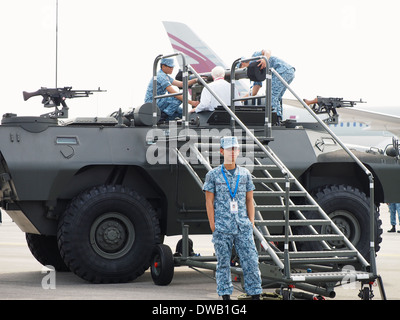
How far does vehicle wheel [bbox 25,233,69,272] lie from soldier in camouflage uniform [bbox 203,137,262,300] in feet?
15.6

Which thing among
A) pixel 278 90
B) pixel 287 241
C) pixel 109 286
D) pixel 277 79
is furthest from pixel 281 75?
pixel 287 241

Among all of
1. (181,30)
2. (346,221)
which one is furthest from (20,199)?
(181,30)

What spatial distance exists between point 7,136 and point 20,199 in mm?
770

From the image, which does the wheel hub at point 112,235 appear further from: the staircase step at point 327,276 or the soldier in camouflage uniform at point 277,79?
the soldier in camouflage uniform at point 277,79

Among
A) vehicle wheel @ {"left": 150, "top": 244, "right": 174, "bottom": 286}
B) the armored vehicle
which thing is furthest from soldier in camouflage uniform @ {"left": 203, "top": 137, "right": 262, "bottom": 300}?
vehicle wheel @ {"left": 150, "top": 244, "right": 174, "bottom": 286}

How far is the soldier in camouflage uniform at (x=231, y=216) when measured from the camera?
301 inches

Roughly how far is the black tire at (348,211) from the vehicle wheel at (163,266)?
Answer: 2.07 metres

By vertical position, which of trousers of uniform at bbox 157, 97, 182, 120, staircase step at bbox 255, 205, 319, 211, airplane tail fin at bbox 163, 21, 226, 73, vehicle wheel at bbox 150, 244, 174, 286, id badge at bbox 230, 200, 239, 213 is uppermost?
airplane tail fin at bbox 163, 21, 226, 73

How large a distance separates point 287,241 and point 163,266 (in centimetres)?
230

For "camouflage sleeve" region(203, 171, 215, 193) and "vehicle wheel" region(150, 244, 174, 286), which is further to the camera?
"vehicle wheel" region(150, 244, 174, 286)

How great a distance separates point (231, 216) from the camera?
7.64m

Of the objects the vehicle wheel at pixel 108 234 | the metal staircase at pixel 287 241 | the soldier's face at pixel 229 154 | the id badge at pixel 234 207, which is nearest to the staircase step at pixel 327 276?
the metal staircase at pixel 287 241

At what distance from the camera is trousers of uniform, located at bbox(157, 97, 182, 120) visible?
11.8 m

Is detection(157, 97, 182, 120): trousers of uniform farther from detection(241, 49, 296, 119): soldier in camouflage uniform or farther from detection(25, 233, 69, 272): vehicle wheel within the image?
detection(25, 233, 69, 272): vehicle wheel
